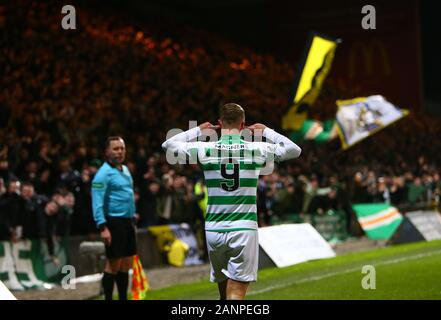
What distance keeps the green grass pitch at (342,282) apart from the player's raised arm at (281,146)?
399 cm

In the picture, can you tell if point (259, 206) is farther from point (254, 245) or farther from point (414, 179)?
point (254, 245)

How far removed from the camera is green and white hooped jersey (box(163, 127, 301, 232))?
6762 millimetres

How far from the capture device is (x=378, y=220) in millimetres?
21578

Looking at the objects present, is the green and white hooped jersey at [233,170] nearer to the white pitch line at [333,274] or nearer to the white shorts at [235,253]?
the white shorts at [235,253]

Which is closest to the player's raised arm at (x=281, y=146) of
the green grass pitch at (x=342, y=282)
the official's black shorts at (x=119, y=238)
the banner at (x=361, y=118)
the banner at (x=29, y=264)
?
the official's black shorts at (x=119, y=238)

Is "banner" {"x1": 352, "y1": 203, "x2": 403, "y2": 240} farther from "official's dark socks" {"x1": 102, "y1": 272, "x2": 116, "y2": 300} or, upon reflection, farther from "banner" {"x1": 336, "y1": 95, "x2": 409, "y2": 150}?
"official's dark socks" {"x1": 102, "y1": 272, "x2": 116, "y2": 300}

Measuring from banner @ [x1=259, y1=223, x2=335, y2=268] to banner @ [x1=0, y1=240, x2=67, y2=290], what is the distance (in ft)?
11.9

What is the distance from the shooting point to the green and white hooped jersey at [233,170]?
6762 millimetres

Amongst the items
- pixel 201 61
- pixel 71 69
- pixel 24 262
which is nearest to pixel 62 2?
pixel 201 61

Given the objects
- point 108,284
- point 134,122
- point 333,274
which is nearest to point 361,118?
point 134,122

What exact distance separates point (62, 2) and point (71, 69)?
7.99m

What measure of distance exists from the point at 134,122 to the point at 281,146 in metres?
14.0

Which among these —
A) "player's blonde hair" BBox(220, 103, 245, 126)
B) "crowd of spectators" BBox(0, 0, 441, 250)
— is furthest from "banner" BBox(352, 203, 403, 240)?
"player's blonde hair" BBox(220, 103, 245, 126)

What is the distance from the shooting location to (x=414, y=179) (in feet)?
92.6
